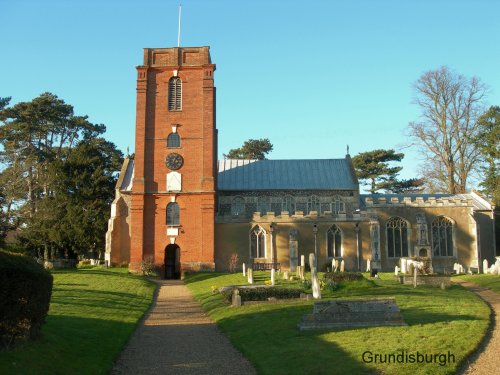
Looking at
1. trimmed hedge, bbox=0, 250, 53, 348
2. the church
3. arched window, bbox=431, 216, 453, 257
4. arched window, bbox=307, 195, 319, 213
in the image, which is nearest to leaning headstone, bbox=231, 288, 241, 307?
trimmed hedge, bbox=0, 250, 53, 348

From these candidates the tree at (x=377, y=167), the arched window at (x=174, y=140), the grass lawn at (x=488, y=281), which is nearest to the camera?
the grass lawn at (x=488, y=281)

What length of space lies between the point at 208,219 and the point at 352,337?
94.9 feet

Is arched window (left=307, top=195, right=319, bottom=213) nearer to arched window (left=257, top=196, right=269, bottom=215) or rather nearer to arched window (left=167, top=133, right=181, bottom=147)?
arched window (left=257, top=196, right=269, bottom=215)

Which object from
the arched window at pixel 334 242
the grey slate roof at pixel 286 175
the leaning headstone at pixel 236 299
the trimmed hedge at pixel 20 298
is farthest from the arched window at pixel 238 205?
the trimmed hedge at pixel 20 298

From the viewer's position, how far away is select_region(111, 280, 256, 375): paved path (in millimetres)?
11492

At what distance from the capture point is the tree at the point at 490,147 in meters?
49.1

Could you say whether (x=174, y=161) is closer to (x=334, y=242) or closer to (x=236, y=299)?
(x=334, y=242)

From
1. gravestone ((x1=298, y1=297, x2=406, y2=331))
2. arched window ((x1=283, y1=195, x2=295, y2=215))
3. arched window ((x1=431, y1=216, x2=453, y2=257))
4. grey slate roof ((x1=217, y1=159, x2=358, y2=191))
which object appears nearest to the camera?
gravestone ((x1=298, y1=297, x2=406, y2=331))

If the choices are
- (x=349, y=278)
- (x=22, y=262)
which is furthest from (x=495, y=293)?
(x=22, y=262)

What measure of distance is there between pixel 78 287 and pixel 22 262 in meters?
15.4

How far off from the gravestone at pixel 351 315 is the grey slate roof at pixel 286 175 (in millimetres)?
32421

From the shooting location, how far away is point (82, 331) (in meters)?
14.4

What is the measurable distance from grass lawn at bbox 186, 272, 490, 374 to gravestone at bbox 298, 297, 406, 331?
0.50 meters

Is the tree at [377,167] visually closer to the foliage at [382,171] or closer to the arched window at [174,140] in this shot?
the foliage at [382,171]
